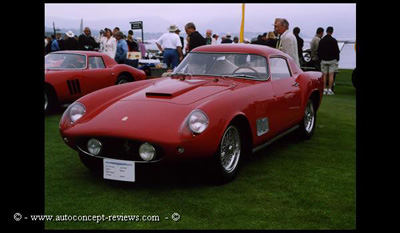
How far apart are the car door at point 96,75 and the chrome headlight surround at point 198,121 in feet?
15.5

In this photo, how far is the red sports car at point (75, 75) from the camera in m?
7.26

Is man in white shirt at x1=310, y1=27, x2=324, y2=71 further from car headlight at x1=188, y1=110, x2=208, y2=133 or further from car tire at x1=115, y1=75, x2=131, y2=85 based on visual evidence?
car headlight at x1=188, y1=110, x2=208, y2=133

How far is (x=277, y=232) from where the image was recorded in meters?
2.76

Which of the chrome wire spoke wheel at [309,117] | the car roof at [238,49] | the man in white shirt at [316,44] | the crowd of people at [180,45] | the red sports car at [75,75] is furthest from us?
the man in white shirt at [316,44]

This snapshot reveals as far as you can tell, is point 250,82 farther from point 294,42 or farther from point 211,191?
point 294,42

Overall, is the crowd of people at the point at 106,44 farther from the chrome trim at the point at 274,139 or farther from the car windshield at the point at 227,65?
the chrome trim at the point at 274,139

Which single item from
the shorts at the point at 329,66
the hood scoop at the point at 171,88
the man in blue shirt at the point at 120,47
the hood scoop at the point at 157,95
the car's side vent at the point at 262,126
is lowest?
the car's side vent at the point at 262,126

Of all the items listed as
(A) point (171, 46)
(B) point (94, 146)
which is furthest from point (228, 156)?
(A) point (171, 46)

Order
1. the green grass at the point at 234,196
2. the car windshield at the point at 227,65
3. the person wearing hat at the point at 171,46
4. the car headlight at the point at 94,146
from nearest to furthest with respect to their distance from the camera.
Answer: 1. the green grass at the point at 234,196
2. the car headlight at the point at 94,146
3. the car windshield at the point at 227,65
4. the person wearing hat at the point at 171,46

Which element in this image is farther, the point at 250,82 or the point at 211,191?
the point at 250,82

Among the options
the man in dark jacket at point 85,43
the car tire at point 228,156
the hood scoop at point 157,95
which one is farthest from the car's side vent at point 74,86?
the man in dark jacket at point 85,43
